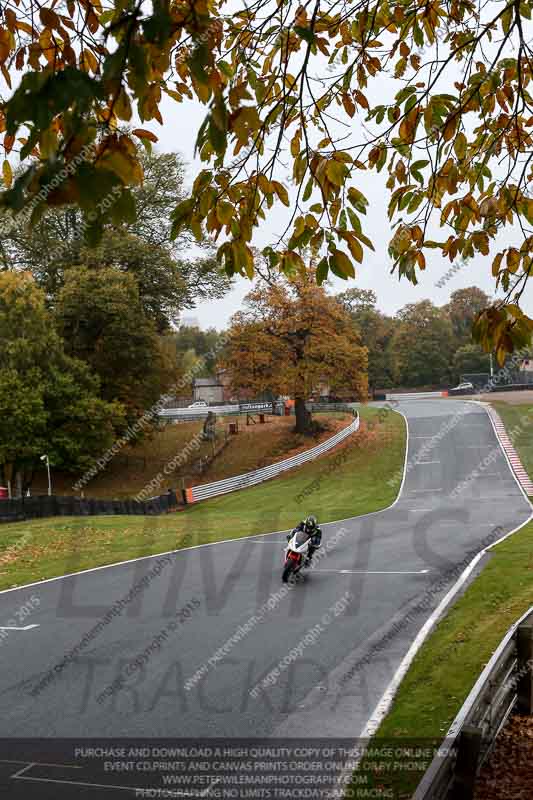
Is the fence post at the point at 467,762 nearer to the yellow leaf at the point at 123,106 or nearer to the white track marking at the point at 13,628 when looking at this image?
the yellow leaf at the point at 123,106

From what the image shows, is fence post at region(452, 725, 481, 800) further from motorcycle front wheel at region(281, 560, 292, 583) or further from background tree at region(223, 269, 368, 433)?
background tree at region(223, 269, 368, 433)

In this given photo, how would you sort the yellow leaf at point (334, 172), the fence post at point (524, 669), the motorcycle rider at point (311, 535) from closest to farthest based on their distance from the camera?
the yellow leaf at point (334, 172) < the fence post at point (524, 669) < the motorcycle rider at point (311, 535)

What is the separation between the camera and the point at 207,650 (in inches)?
438

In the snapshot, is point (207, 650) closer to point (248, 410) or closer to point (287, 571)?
point (287, 571)

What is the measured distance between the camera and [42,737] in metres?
→ 8.17

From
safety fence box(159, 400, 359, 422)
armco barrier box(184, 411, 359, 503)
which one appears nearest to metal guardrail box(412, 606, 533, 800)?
armco barrier box(184, 411, 359, 503)

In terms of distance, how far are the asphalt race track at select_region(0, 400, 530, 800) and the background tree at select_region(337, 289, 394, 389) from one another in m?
89.3

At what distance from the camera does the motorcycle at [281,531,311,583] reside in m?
15.8

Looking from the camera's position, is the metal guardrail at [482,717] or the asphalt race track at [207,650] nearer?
the metal guardrail at [482,717]

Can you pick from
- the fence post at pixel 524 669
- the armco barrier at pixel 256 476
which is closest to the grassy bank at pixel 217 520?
the armco barrier at pixel 256 476

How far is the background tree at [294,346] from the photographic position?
4822 cm

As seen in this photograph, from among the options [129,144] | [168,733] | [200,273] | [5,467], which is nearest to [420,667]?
[168,733]

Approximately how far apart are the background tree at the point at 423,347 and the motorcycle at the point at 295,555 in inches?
3692

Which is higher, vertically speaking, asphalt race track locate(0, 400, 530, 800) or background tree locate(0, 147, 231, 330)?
background tree locate(0, 147, 231, 330)
